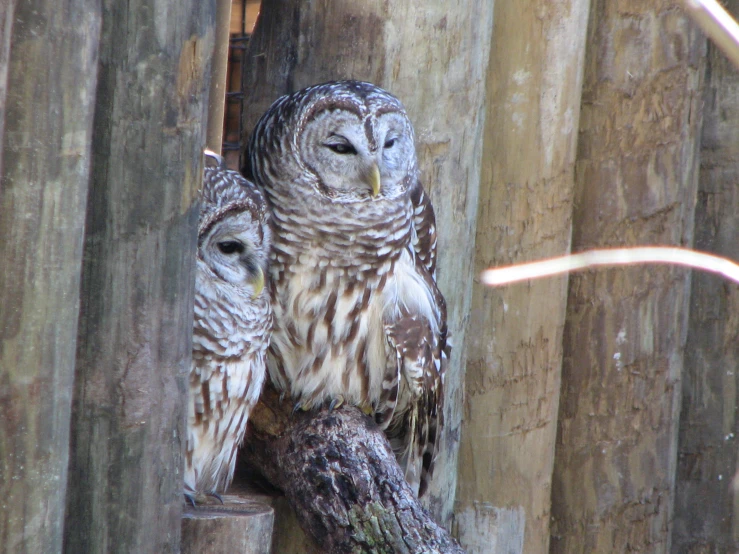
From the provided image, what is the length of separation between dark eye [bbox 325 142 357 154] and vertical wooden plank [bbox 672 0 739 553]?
156 cm

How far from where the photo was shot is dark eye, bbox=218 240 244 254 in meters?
2.83

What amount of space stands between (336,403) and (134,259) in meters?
1.25

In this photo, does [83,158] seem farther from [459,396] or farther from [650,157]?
[650,157]

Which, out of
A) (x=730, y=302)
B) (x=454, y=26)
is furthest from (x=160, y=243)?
(x=730, y=302)

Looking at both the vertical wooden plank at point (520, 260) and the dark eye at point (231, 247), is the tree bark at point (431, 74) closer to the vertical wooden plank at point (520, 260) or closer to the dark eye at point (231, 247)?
the vertical wooden plank at point (520, 260)

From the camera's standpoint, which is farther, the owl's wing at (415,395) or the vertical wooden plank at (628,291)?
the vertical wooden plank at (628,291)

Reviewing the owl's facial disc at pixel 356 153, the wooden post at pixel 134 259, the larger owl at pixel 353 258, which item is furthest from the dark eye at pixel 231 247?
the wooden post at pixel 134 259

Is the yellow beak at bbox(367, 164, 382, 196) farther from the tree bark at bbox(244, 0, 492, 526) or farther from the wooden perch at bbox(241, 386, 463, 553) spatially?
the wooden perch at bbox(241, 386, 463, 553)

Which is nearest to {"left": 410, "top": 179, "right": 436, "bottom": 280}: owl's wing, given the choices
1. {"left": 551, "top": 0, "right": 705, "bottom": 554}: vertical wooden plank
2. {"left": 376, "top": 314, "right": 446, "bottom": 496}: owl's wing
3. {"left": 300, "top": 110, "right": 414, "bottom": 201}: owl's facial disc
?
{"left": 300, "top": 110, "right": 414, "bottom": 201}: owl's facial disc

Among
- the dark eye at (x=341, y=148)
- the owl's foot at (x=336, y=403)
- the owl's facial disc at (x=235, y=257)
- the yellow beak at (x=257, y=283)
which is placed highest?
the dark eye at (x=341, y=148)

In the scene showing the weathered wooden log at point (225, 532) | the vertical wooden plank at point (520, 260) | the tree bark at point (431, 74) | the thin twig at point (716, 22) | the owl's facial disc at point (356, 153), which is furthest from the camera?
the vertical wooden plank at point (520, 260)

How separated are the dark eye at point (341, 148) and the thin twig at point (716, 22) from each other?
136cm

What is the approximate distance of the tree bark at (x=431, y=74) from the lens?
121 inches

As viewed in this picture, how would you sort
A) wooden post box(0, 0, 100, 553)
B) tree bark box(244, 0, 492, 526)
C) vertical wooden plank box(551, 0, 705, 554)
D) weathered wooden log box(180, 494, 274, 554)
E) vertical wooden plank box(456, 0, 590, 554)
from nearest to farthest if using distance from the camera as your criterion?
wooden post box(0, 0, 100, 553)
weathered wooden log box(180, 494, 274, 554)
tree bark box(244, 0, 492, 526)
vertical wooden plank box(456, 0, 590, 554)
vertical wooden plank box(551, 0, 705, 554)
